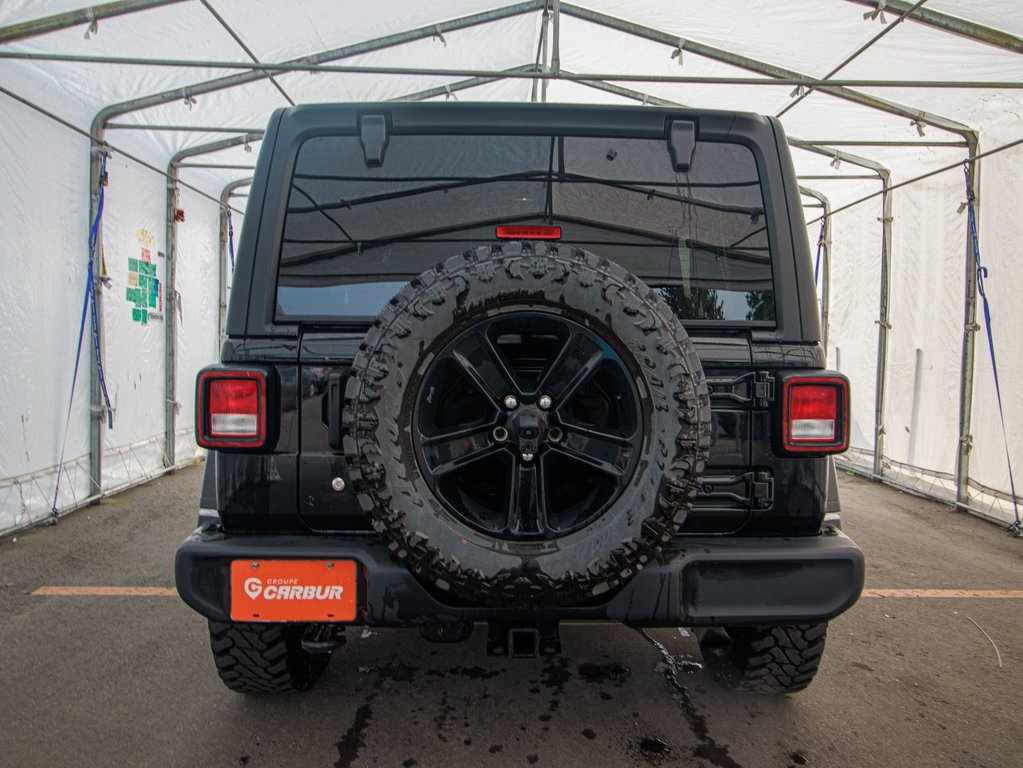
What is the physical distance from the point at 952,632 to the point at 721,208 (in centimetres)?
272

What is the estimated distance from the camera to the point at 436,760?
2096mm

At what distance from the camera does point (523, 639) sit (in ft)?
5.91

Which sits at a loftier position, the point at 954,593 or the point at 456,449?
the point at 456,449

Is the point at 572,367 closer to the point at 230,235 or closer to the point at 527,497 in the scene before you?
the point at 527,497

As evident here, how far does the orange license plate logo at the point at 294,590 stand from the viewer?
177 centimetres

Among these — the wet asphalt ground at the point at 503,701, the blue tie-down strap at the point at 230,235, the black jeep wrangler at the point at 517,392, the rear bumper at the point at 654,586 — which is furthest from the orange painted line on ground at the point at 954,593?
the blue tie-down strap at the point at 230,235

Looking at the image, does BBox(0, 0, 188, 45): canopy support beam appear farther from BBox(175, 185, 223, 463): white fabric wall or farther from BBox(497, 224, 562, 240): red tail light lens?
BBox(497, 224, 562, 240): red tail light lens

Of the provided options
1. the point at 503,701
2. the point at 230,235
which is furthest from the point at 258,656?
the point at 230,235

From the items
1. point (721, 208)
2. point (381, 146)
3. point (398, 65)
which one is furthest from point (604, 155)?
point (398, 65)

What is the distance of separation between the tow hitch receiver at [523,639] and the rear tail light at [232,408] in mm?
903

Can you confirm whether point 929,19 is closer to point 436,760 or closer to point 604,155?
point 604,155

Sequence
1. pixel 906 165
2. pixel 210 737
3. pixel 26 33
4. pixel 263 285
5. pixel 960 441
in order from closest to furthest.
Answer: pixel 263 285 → pixel 210 737 → pixel 26 33 → pixel 960 441 → pixel 906 165

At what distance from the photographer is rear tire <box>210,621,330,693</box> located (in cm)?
222

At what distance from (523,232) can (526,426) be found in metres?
0.67
